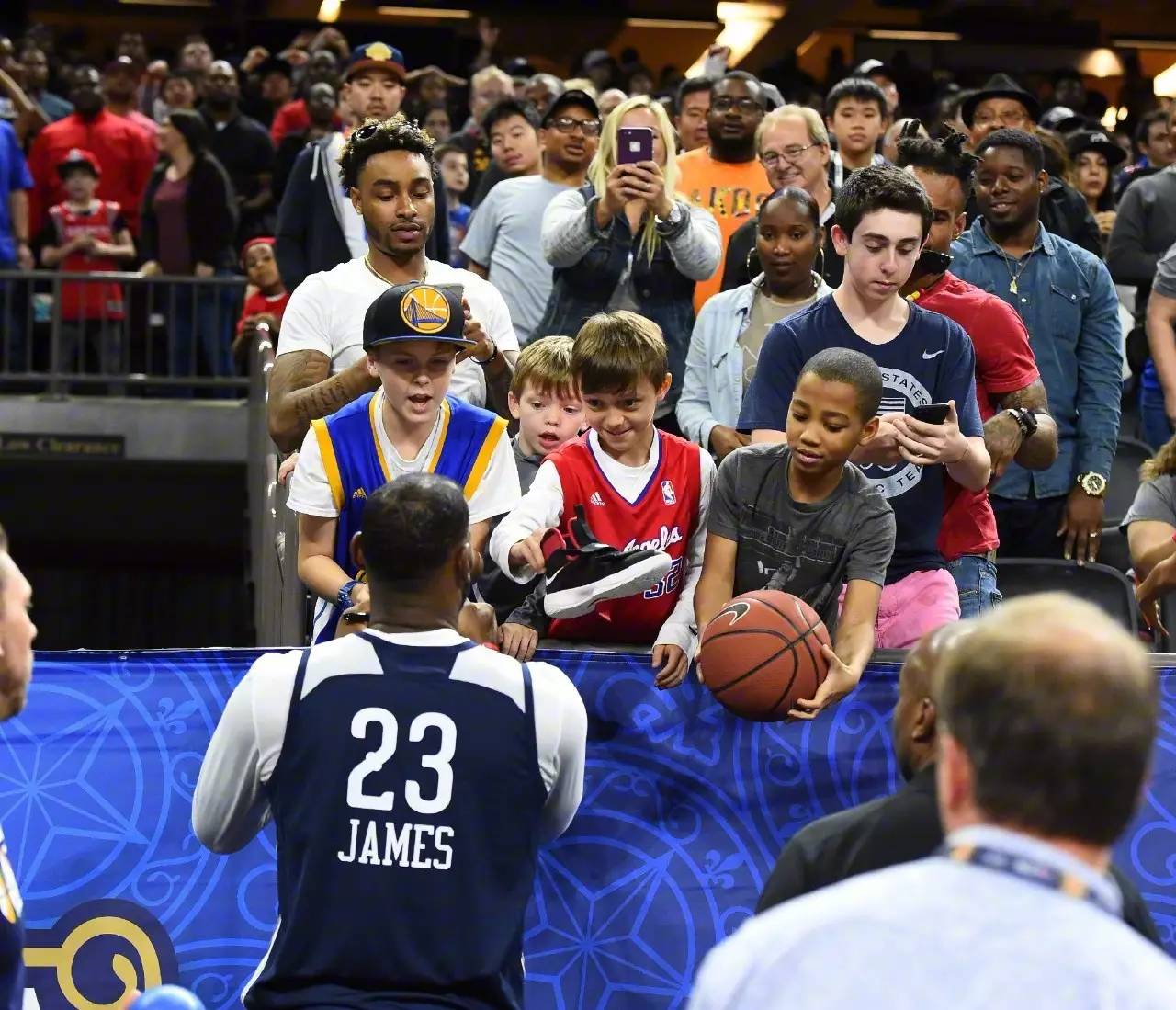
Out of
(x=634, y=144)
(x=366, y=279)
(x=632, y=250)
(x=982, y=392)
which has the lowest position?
(x=982, y=392)

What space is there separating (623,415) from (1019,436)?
57.1 inches

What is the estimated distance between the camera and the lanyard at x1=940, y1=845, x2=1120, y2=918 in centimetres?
201

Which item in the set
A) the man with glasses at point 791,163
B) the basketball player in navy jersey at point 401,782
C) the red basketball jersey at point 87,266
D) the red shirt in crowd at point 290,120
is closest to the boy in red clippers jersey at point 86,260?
the red basketball jersey at point 87,266

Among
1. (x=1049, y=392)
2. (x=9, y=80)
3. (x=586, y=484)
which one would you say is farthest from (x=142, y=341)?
(x=586, y=484)

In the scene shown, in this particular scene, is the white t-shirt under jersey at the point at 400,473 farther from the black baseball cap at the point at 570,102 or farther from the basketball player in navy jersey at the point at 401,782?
the black baseball cap at the point at 570,102

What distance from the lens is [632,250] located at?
299 inches

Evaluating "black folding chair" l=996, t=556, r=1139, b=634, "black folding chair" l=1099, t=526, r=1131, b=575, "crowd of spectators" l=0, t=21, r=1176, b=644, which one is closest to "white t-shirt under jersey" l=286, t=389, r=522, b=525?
"crowd of spectators" l=0, t=21, r=1176, b=644

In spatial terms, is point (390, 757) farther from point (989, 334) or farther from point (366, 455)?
point (989, 334)

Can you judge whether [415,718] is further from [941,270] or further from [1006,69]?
[1006,69]

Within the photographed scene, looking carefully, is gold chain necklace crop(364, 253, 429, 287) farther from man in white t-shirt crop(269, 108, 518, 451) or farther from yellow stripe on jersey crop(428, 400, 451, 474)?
yellow stripe on jersey crop(428, 400, 451, 474)

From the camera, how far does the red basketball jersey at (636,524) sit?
5387 mm

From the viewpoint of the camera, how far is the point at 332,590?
16.9ft

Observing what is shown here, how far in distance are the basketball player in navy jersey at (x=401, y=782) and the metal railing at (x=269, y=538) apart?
3210 millimetres

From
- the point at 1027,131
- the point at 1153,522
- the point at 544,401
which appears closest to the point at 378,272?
the point at 544,401
